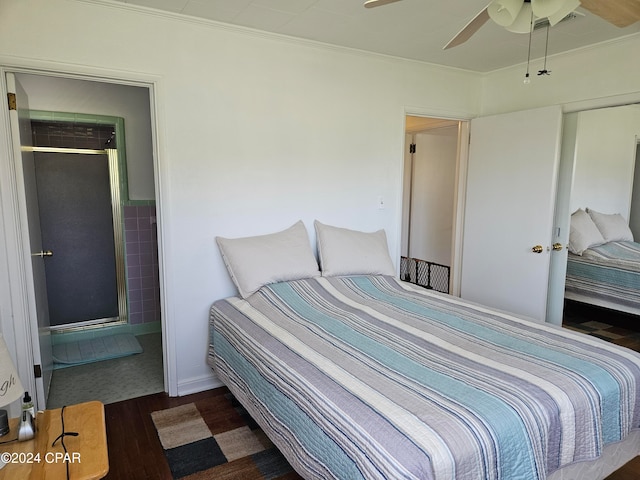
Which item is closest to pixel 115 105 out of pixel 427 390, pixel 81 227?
pixel 81 227

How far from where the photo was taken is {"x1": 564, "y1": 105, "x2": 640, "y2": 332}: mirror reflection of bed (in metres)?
3.97

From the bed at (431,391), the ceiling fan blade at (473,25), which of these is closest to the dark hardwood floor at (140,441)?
the bed at (431,391)

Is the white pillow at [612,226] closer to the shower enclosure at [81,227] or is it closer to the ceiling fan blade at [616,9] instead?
the ceiling fan blade at [616,9]

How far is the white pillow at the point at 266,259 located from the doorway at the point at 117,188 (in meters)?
1.30

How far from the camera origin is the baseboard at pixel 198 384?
280 cm

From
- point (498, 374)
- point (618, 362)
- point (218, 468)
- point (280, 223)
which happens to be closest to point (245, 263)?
point (280, 223)

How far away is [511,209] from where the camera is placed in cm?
345

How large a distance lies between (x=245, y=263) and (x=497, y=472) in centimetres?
179

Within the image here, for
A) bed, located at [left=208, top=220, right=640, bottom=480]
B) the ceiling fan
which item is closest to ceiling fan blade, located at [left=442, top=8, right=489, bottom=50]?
the ceiling fan

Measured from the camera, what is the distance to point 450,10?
2363 mm

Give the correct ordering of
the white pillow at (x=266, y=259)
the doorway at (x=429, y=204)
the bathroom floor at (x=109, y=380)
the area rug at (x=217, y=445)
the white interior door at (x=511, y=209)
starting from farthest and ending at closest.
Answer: the doorway at (x=429, y=204) → the white interior door at (x=511, y=209) → the bathroom floor at (x=109, y=380) → the white pillow at (x=266, y=259) → the area rug at (x=217, y=445)

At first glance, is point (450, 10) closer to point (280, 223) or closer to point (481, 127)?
point (481, 127)

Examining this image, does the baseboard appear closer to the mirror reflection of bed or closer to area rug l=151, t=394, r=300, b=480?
area rug l=151, t=394, r=300, b=480

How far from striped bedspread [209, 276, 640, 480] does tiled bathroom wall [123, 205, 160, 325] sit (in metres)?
1.91
